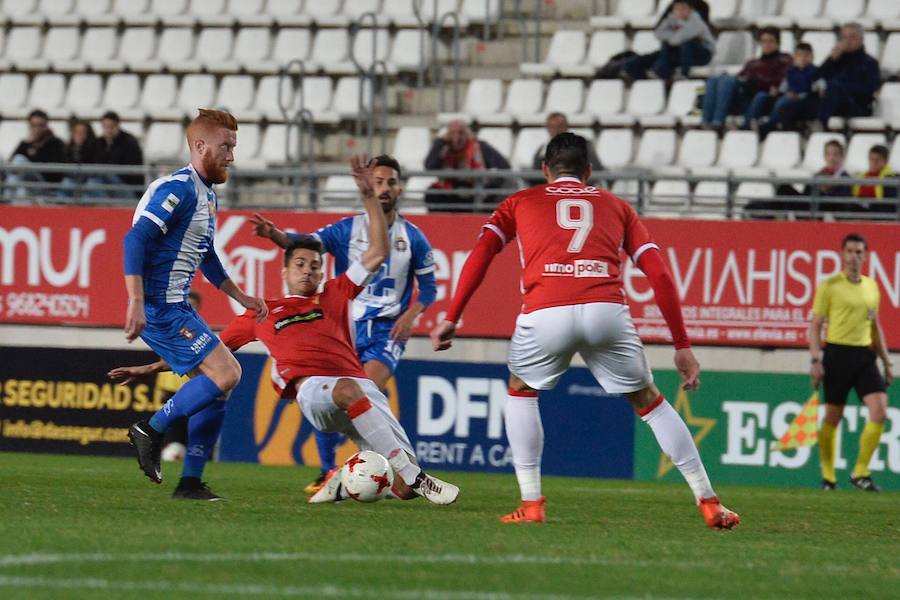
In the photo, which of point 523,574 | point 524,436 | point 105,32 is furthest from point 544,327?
point 105,32

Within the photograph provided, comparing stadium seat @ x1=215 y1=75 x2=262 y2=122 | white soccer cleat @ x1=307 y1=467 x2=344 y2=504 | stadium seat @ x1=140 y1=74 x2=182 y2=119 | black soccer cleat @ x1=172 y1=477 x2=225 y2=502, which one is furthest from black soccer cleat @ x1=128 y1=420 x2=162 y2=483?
stadium seat @ x1=140 y1=74 x2=182 y2=119

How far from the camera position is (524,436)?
8.75 m

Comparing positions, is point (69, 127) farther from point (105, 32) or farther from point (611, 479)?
point (611, 479)

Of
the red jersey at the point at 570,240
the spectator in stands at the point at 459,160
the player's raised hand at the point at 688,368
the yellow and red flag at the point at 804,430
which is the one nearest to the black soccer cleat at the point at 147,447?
the red jersey at the point at 570,240

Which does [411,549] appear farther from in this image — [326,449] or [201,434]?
[326,449]

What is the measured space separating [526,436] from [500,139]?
38.5 feet

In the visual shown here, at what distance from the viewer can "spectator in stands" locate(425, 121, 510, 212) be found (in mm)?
17859

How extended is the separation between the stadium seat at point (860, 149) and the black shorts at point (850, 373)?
3.22 meters

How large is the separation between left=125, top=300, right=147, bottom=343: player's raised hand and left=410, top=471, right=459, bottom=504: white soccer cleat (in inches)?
73.1

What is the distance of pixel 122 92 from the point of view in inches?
905

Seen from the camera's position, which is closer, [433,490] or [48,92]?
[433,490]

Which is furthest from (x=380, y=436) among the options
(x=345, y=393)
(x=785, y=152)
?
(x=785, y=152)

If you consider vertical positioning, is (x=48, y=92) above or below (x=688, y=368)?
above

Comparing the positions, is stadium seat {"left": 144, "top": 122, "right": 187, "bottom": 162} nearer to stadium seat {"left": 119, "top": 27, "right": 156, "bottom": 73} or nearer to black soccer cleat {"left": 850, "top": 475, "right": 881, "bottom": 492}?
stadium seat {"left": 119, "top": 27, "right": 156, "bottom": 73}
